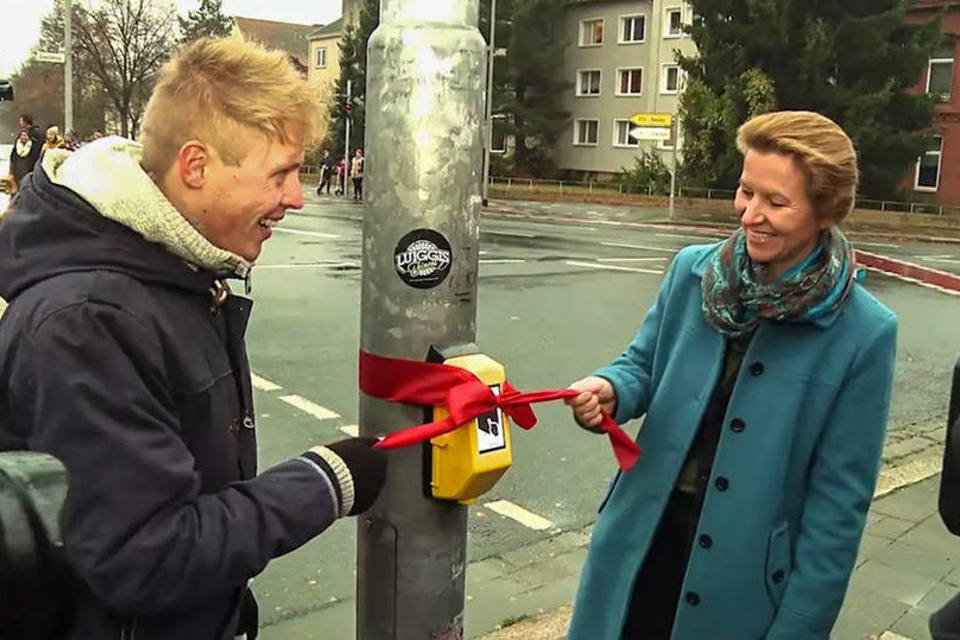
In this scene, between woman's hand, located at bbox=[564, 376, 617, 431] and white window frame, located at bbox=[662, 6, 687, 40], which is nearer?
woman's hand, located at bbox=[564, 376, 617, 431]

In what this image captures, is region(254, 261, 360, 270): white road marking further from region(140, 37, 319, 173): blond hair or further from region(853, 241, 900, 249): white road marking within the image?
region(853, 241, 900, 249): white road marking

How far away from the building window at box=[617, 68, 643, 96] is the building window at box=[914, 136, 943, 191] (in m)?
15.0

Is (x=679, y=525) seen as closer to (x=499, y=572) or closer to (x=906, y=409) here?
(x=499, y=572)

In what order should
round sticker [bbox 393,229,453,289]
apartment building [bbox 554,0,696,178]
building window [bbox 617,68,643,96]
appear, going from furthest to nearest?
building window [bbox 617,68,643,96] → apartment building [bbox 554,0,696,178] → round sticker [bbox 393,229,453,289]

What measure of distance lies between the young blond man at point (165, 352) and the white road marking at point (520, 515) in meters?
3.24

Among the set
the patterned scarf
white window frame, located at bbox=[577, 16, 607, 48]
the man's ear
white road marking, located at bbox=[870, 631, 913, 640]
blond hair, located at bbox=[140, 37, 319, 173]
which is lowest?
white road marking, located at bbox=[870, 631, 913, 640]

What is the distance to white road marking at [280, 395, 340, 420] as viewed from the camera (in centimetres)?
669

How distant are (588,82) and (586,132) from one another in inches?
106

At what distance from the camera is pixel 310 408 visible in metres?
6.88

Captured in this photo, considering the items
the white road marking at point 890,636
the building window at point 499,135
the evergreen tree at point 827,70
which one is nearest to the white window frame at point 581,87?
the building window at point 499,135

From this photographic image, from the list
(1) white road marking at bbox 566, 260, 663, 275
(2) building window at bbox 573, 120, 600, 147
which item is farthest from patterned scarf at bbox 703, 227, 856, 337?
(2) building window at bbox 573, 120, 600, 147

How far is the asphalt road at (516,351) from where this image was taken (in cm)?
481

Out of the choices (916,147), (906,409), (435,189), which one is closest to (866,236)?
(916,147)

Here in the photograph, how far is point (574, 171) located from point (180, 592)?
5027 cm
